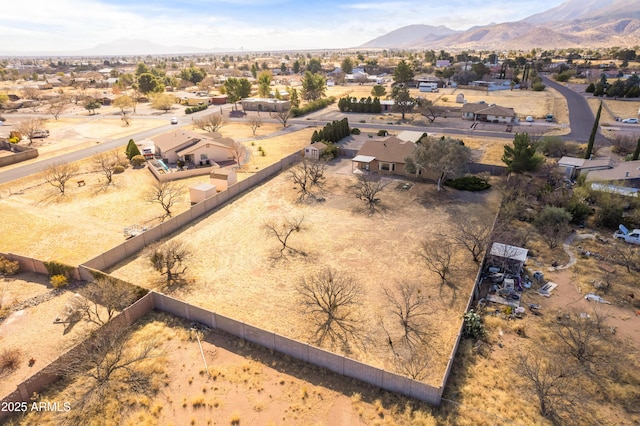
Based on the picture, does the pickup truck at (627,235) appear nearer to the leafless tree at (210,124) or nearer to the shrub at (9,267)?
the shrub at (9,267)

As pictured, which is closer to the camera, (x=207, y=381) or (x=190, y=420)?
(x=190, y=420)

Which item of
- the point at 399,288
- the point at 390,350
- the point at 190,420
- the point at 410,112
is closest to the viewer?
the point at 190,420

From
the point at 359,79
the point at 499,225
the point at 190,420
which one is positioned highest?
the point at 359,79

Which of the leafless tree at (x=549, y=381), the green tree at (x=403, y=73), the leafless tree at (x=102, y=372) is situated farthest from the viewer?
the green tree at (x=403, y=73)

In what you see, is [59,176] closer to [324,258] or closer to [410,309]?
[324,258]

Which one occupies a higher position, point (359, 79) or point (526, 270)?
point (359, 79)

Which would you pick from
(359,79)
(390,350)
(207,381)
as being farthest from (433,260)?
(359,79)

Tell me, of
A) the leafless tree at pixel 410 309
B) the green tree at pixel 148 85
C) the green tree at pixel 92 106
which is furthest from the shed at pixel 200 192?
the green tree at pixel 148 85

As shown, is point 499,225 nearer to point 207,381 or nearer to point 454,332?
point 454,332
